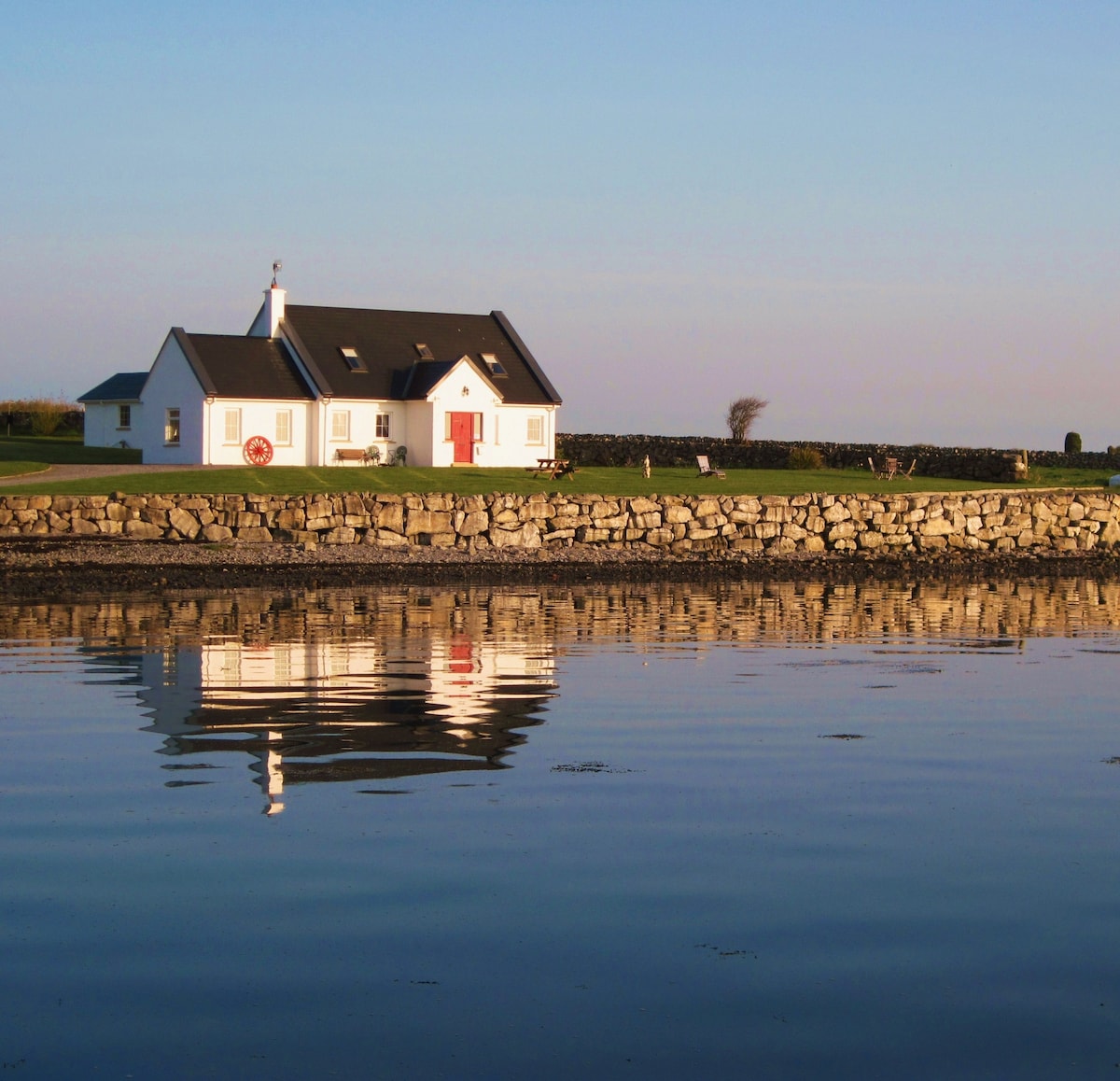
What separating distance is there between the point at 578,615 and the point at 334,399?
28.6m

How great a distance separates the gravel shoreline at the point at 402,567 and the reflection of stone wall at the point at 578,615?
2.24 meters

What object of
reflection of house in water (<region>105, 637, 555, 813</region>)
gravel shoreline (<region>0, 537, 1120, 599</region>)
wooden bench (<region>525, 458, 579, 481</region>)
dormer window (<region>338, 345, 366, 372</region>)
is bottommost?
reflection of house in water (<region>105, 637, 555, 813</region>)

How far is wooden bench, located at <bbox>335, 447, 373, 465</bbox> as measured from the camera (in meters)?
51.7

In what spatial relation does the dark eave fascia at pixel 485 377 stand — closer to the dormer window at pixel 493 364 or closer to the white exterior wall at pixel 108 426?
the dormer window at pixel 493 364

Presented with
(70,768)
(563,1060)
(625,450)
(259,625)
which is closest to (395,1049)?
(563,1060)

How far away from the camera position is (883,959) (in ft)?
22.5

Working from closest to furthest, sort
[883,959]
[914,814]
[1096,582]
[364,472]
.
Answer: [883,959], [914,814], [1096,582], [364,472]

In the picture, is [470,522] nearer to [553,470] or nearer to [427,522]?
[427,522]

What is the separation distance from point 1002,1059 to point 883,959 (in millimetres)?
1142

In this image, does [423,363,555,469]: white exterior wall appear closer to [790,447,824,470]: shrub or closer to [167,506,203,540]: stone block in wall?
[790,447,824,470]: shrub

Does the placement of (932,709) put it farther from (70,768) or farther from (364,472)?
(364,472)

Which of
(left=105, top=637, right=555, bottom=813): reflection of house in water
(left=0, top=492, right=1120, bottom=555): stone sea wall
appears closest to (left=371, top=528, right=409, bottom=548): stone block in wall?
(left=0, top=492, right=1120, bottom=555): stone sea wall

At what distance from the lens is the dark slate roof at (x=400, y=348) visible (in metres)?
52.5

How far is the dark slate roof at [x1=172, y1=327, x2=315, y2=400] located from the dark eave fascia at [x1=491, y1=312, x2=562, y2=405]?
27.5 ft
